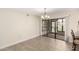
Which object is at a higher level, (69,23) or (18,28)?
(69,23)

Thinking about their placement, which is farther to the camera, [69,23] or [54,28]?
[54,28]

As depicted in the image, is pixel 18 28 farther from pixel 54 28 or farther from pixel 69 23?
pixel 69 23

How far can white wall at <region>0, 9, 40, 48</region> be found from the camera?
2.17 metres

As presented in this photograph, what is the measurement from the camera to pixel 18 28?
2229 millimetres

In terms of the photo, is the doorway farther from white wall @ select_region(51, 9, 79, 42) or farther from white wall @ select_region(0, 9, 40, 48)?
white wall @ select_region(0, 9, 40, 48)

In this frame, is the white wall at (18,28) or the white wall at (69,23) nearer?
the white wall at (69,23)

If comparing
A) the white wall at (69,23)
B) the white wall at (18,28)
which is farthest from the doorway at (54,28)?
the white wall at (18,28)

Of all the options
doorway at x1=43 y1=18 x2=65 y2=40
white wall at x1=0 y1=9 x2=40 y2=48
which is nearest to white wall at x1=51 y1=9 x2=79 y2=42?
doorway at x1=43 y1=18 x2=65 y2=40

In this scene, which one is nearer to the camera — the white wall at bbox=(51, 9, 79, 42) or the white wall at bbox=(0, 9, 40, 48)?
the white wall at bbox=(51, 9, 79, 42)

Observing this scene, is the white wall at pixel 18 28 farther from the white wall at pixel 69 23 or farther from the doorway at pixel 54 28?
the white wall at pixel 69 23

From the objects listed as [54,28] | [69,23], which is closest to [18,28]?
[54,28]

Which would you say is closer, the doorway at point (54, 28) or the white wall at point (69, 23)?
the white wall at point (69, 23)

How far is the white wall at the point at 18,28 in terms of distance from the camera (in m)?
2.17
